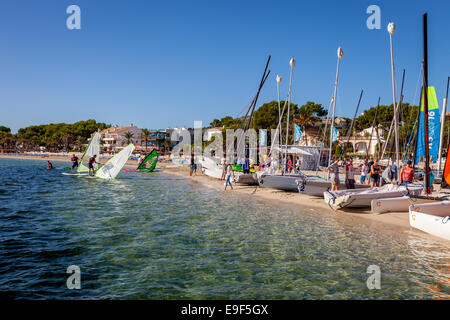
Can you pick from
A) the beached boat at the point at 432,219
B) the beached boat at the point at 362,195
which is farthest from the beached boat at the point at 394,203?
the beached boat at the point at 432,219

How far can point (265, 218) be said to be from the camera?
13648 millimetres

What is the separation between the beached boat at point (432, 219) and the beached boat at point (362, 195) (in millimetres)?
2909

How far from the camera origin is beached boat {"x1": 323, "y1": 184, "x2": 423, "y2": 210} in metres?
14.7

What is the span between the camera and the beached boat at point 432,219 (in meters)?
10.2

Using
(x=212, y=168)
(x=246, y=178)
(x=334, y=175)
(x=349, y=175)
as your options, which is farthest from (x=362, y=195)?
(x=212, y=168)

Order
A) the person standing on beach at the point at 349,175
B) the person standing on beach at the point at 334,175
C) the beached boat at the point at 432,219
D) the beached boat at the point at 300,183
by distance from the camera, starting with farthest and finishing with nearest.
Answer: the beached boat at the point at 300,183, the person standing on beach at the point at 349,175, the person standing on beach at the point at 334,175, the beached boat at the point at 432,219

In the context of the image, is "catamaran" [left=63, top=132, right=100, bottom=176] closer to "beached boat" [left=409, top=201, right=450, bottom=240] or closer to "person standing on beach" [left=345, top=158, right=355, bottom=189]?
"person standing on beach" [left=345, top=158, right=355, bottom=189]

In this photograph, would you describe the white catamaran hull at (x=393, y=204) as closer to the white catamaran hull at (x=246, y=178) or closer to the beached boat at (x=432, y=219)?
the beached boat at (x=432, y=219)

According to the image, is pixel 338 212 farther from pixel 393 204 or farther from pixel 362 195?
pixel 393 204

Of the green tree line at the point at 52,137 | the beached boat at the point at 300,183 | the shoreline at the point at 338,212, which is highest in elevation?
the green tree line at the point at 52,137

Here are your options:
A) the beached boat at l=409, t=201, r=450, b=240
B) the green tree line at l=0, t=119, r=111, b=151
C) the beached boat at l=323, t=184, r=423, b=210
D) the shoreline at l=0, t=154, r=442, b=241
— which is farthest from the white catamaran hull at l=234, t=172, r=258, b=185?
the green tree line at l=0, t=119, r=111, b=151

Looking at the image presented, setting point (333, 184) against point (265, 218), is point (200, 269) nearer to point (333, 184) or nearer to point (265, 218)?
point (265, 218)
